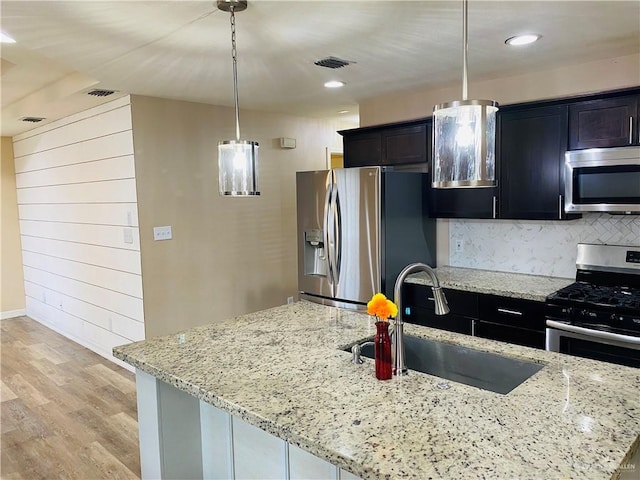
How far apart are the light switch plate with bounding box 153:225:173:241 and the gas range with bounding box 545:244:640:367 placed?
2957 millimetres

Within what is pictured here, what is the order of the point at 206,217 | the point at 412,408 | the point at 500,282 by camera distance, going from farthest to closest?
the point at 206,217 → the point at 500,282 → the point at 412,408

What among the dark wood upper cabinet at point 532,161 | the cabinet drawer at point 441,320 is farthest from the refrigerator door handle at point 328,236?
the dark wood upper cabinet at point 532,161

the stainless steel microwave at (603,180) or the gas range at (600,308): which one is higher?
the stainless steel microwave at (603,180)

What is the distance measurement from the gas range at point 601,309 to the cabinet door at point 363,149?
5.75 ft

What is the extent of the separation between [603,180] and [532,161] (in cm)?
44

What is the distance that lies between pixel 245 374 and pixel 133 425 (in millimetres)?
1999

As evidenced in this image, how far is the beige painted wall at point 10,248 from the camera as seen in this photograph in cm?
619

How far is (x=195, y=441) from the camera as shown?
201 centimetres

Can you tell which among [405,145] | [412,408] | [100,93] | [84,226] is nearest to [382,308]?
[412,408]

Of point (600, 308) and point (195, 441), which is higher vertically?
point (600, 308)

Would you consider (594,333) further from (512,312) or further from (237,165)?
(237,165)

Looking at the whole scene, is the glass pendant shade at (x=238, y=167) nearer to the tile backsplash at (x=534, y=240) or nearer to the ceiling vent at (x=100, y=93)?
the ceiling vent at (x=100, y=93)

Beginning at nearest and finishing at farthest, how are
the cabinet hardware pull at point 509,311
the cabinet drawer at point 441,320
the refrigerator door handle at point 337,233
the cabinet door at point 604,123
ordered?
the cabinet door at point 604,123 → the cabinet hardware pull at point 509,311 → the cabinet drawer at point 441,320 → the refrigerator door handle at point 337,233

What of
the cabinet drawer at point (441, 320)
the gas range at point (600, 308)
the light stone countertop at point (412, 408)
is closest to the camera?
the light stone countertop at point (412, 408)
